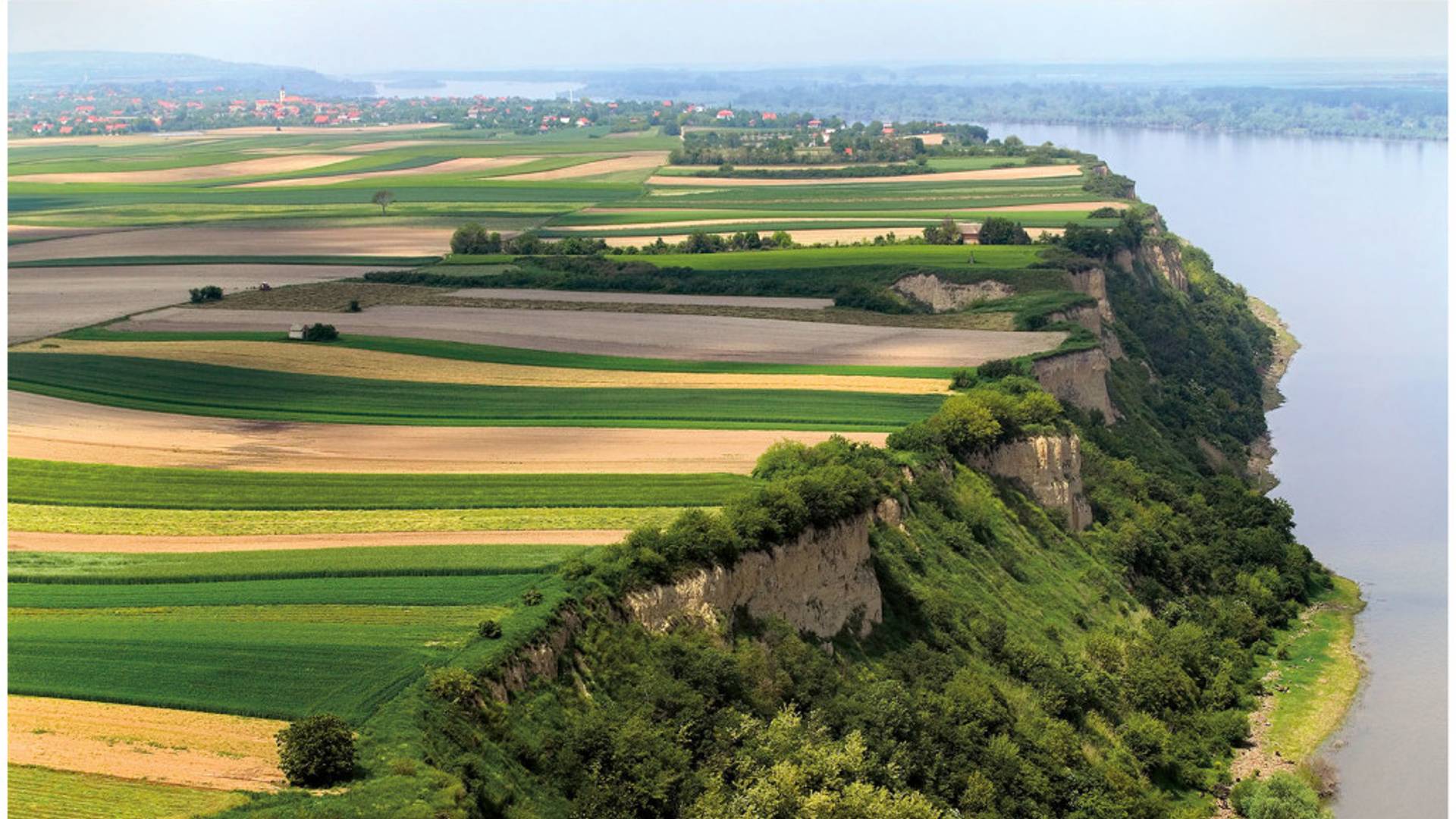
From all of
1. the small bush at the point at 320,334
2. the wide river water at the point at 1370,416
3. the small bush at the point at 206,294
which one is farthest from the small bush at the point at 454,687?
the small bush at the point at 206,294

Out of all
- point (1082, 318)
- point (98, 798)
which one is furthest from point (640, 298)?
point (98, 798)

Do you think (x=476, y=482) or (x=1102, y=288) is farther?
(x=1102, y=288)

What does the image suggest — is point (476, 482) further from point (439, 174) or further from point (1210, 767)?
point (439, 174)

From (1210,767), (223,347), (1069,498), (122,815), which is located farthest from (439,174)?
(122,815)

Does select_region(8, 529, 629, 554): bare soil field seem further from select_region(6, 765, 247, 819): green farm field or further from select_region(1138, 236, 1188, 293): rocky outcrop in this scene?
select_region(1138, 236, 1188, 293): rocky outcrop

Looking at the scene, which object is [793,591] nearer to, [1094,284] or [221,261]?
[1094,284]

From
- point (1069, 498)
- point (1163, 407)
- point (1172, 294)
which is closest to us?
point (1069, 498)

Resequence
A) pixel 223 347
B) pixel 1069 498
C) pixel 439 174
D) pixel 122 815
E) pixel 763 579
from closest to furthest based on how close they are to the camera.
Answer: pixel 122 815 < pixel 763 579 < pixel 1069 498 < pixel 223 347 < pixel 439 174
